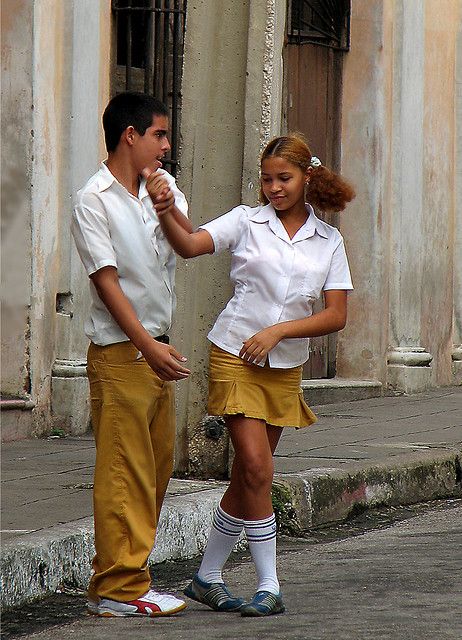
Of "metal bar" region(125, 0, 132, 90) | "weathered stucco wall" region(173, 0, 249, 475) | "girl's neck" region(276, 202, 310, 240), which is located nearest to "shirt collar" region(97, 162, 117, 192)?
"girl's neck" region(276, 202, 310, 240)

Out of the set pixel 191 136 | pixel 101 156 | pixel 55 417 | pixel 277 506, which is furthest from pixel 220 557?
pixel 101 156

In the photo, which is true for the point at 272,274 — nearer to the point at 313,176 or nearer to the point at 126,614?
the point at 313,176

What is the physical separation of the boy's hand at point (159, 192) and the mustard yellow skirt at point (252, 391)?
0.63m

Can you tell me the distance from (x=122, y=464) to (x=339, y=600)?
0.97 metres

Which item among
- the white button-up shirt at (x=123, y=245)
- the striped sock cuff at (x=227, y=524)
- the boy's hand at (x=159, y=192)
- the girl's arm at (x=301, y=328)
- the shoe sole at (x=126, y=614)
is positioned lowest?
the shoe sole at (x=126, y=614)

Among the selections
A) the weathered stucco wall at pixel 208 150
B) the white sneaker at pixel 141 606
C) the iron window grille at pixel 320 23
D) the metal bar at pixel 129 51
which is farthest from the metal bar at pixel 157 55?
the white sneaker at pixel 141 606

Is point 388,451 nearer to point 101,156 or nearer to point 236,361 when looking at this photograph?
point 101,156

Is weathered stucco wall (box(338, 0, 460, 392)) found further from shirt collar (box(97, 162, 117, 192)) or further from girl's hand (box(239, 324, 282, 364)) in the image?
shirt collar (box(97, 162, 117, 192))

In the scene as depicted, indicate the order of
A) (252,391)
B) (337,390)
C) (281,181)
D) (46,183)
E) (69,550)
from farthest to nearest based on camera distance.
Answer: (337,390) → (46,183) → (69,550) → (281,181) → (252,391)

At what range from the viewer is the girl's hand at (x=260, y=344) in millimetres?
5379

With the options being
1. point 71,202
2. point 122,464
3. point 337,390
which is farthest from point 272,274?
point 337,390

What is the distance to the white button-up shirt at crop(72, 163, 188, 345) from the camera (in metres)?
A: 5.20

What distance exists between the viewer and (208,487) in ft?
24.6

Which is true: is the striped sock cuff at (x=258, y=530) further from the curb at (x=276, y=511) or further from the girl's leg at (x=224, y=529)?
the curb at (x=276, y=511)
